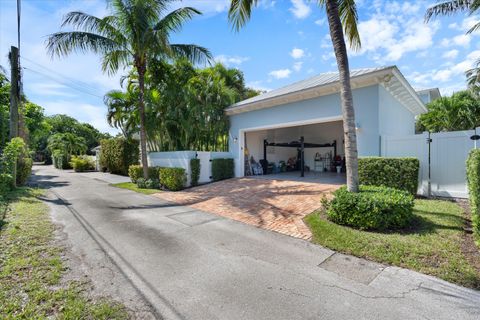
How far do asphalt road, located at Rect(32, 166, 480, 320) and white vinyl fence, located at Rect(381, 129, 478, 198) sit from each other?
5.82 meters

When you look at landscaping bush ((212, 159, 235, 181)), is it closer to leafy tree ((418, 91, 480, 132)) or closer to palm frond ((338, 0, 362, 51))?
palm frond ((338, 0, 362, 51))

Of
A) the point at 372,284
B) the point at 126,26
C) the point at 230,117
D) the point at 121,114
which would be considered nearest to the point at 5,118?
the point at 121,114

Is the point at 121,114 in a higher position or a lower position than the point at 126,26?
lower

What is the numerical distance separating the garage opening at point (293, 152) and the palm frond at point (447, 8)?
25.3 ft

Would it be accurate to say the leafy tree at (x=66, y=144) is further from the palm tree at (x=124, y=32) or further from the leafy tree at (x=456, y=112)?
the leafy tree at (x=456, y=112)

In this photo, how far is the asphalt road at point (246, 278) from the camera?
2869 mm

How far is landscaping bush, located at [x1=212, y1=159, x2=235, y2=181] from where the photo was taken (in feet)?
45.2

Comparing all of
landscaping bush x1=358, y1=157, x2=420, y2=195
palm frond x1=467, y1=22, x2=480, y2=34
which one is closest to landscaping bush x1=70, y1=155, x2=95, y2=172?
landscaping bush x1=358, y1=157, x2=420, y2=195

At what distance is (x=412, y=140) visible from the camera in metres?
8.33

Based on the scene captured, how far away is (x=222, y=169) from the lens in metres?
14.0

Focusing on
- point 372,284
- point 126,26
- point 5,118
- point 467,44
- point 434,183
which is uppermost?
point 126,26

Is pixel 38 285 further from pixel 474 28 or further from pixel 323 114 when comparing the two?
pixel 474 28

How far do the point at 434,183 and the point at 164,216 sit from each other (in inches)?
352

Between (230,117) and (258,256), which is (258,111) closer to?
(230,117)
